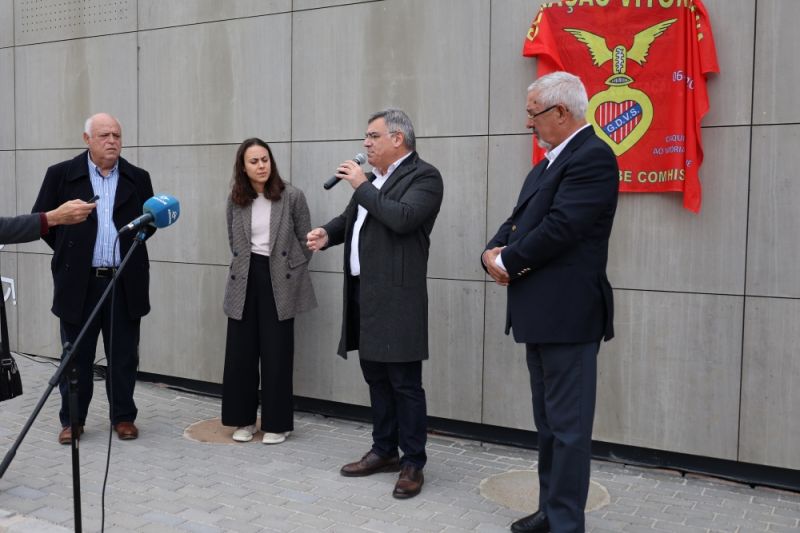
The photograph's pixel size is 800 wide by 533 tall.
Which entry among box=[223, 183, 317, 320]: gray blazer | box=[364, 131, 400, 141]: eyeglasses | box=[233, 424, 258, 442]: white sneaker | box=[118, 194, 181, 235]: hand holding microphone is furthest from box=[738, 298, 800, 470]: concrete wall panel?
box=[118, 194, 181, 235]: hand holding microphone

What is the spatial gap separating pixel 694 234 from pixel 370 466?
7.83ft

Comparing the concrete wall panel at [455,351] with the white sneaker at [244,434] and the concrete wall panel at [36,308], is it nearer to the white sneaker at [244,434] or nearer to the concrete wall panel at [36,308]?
the white sneaker at [244,434]

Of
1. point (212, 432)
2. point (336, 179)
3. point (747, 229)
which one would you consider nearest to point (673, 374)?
point (747, 229)

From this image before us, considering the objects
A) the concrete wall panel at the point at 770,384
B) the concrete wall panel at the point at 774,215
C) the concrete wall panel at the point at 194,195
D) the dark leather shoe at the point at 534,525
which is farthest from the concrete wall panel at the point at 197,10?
the dark leather shoe at the point at 534,525

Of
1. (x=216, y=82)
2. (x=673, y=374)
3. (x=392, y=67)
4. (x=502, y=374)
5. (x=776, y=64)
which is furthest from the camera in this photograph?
(x=216, y=82)

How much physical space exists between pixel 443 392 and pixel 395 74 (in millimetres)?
2283

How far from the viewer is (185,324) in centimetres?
687

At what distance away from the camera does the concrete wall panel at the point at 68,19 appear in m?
7.06

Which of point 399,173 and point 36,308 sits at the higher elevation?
point 399,173

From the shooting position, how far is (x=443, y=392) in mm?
5684

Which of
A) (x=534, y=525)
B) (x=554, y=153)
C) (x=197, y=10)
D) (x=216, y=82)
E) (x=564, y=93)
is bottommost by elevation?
(x=534, y=525)

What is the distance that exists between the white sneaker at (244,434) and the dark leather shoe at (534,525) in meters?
2.22

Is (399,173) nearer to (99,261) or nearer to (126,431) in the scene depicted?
(99,261)

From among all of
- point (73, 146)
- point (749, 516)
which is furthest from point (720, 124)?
point (73, 146)
